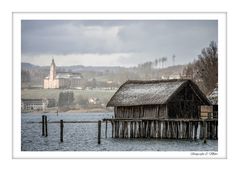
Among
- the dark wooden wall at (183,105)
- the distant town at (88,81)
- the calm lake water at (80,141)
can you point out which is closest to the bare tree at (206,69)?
the distant town at (88,81)

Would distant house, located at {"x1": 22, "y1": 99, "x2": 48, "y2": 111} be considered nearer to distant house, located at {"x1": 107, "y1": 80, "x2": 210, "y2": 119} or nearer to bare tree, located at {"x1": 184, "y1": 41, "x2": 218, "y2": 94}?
distant house, located at {"x1": 107, "y1": 80, "x2": 210, "y2": 119}

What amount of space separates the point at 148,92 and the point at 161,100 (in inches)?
25.1

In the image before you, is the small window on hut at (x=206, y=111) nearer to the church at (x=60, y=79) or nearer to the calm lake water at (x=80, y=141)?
the calm lake water at (x=80, y=141)

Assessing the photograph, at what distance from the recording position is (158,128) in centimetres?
1839

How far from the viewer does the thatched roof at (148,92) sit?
55.4 ft

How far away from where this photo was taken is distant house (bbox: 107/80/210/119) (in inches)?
678

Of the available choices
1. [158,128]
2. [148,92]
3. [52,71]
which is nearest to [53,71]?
[52,71]

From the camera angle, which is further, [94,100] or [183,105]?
[183,105]

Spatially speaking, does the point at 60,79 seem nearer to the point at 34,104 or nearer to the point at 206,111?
the point at 34,104

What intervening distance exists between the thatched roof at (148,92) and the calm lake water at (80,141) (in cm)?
61

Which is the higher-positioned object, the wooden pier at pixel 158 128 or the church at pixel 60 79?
the church at pixel 60 79

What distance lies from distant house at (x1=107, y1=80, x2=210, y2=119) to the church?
1.03 m

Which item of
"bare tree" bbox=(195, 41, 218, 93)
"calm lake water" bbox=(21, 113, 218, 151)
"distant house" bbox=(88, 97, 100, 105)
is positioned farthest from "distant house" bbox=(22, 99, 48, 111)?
"bare tree" bbox=(195, 41, 218, 93)
